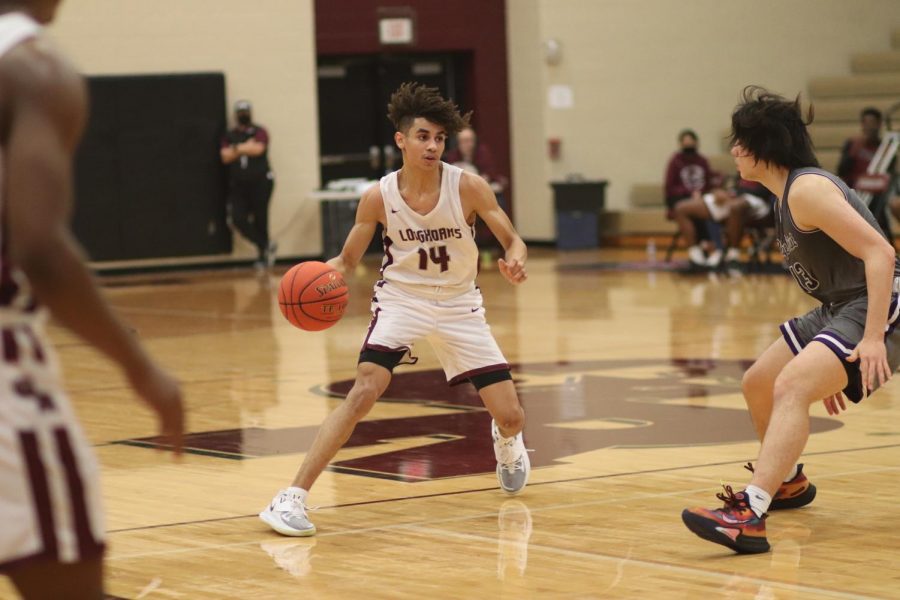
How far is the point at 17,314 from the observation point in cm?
243

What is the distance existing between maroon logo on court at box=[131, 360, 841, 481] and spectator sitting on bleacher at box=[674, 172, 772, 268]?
273 inches

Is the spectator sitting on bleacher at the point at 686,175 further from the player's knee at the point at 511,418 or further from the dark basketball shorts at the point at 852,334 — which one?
the dark basketball shorts at the point at 852,334

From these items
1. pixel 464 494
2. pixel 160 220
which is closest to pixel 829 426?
pixel 464 494

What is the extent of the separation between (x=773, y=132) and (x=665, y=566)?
1462 millimetres

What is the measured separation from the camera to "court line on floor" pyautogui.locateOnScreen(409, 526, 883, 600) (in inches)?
167

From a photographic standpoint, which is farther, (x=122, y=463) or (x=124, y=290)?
(x=124, y=290)

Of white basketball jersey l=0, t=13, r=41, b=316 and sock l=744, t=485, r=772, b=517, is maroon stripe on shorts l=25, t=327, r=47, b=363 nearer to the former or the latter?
white basketball jersey l=0, t=13, r=41, b=316

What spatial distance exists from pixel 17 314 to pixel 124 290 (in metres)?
15.3

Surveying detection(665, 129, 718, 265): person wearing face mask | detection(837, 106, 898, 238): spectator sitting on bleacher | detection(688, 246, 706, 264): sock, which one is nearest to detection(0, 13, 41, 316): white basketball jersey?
detection(688, 246, 706, 264): sock

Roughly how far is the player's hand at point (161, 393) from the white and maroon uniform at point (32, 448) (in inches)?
4.8

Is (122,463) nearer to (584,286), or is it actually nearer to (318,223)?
(584,286)

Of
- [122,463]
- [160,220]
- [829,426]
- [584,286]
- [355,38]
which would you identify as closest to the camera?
[122,463]

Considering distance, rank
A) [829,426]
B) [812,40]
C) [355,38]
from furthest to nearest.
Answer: [812,40] → [355,38] → [829,426]

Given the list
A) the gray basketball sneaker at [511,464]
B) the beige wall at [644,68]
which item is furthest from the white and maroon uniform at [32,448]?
the beige wall at [644,68]
